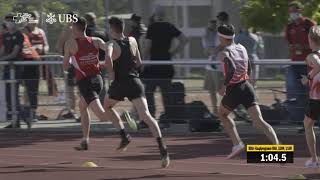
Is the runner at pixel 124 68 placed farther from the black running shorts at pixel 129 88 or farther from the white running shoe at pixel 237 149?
the white running shoe at pixel 237 149

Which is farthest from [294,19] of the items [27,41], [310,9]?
[27,41]

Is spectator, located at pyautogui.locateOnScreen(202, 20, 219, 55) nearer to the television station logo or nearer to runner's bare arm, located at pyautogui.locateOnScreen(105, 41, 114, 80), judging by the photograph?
the television station logo

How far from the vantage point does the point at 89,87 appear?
13508 mm

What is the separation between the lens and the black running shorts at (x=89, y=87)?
44.3ft

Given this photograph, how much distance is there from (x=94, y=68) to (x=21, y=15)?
259 inches

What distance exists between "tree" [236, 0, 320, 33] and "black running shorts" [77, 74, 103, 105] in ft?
13.1

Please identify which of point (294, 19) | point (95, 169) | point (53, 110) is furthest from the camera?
point (53, 110)

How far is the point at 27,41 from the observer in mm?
17891

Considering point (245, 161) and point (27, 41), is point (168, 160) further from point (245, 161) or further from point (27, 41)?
point (27, 41)

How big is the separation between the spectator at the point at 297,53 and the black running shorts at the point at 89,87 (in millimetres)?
3941

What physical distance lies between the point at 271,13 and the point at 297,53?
0.93 metres

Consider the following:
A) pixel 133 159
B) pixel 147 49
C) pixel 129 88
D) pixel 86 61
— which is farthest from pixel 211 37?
pixel 129 88

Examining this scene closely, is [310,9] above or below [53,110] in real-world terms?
above

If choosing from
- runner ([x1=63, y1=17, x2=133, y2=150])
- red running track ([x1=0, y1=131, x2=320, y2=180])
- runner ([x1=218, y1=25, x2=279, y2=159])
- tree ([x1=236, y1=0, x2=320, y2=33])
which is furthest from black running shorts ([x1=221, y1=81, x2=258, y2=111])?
tree ([x1=236, y1=0, x2=320, y2=33])
